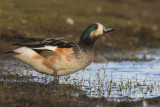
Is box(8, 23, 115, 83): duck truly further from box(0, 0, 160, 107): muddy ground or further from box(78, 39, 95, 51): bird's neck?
box(0, 0, 160, 107): muddy ground

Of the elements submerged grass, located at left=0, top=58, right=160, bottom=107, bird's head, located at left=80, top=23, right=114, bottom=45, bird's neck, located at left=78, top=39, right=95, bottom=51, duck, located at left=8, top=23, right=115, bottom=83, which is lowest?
submerged grass, located at left=0, top=58, right=160, bottom=107

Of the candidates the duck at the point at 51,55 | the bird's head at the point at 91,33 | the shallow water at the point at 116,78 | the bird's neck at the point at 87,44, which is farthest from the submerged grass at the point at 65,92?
the bird's head at the point at 91,33

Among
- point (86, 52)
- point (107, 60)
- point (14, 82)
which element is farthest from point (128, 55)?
point (14, 82)

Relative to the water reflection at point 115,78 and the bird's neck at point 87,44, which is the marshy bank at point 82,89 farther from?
the bird's neck at point 87,44

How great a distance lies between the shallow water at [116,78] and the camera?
22.2ft

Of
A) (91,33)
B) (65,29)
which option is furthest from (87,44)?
(65,29)

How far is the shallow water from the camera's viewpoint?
6.75m

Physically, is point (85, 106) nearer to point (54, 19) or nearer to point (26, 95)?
point (26, 95)

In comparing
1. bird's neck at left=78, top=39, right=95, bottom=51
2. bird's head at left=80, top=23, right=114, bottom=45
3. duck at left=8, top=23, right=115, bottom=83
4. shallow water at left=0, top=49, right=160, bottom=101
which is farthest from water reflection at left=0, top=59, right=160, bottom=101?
bird's head at left=80, top=23, right=114, bottom=45

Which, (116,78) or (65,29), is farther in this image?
(65,29)

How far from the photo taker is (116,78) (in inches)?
334

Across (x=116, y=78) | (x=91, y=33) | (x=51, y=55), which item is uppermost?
(x=91, y=33)

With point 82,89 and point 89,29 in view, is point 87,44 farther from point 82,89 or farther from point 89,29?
point 82,89

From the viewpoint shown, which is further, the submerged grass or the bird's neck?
the bird's neck
